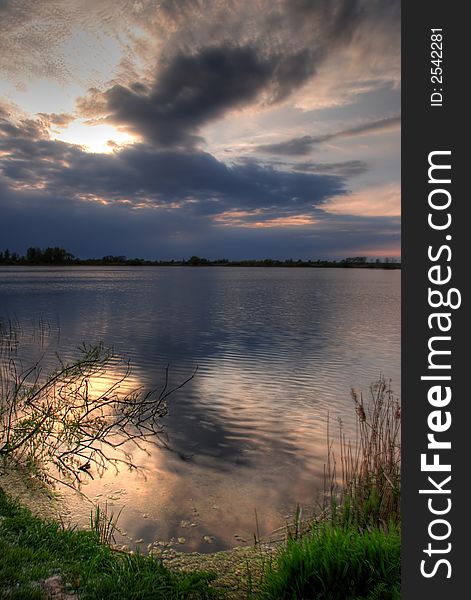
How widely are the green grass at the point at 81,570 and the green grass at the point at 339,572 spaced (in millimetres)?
1109

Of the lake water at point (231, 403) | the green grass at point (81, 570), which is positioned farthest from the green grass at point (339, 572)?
the lake water at point (231, 403)

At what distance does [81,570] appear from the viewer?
5387 mm

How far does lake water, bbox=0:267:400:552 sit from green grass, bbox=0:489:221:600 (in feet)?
5.38

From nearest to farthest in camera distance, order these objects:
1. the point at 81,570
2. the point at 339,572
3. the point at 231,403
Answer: the point at 339,572 → the point at 81,570 → the point at 231,403

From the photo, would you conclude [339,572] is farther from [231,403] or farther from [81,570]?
[231,403]

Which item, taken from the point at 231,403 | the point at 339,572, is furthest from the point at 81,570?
the point at 231,403

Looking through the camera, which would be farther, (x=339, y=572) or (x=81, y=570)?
(x=81, y=570)

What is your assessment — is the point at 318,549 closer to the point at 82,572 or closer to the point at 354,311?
the point at 82,572

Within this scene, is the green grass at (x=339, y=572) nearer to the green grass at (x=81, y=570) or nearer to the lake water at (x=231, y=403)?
the green grass at (x=81, y=570)

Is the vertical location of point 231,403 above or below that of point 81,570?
below

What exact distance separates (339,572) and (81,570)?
123 inches

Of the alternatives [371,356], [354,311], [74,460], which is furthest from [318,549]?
[354,311]

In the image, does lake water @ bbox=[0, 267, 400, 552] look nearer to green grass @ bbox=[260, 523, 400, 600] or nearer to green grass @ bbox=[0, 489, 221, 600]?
green grass @ bbox=[0, 489, 221, 600]

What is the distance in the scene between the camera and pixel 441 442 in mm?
3283
